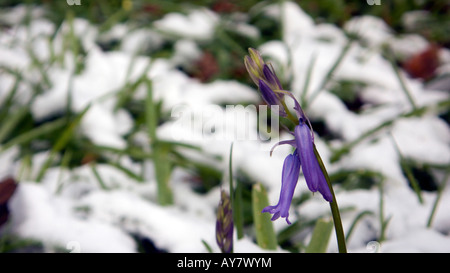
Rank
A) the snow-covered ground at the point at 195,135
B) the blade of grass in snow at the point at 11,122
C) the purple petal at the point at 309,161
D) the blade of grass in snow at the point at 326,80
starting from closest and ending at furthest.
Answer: the purple petal at the point at 309,161 → the snow-covered ground at the point at 195,135 → the blade of grass in snow at the point at 11,122 → the blade of grass in snow at the point at 326,80

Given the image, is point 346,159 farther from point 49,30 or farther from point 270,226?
point 49,30

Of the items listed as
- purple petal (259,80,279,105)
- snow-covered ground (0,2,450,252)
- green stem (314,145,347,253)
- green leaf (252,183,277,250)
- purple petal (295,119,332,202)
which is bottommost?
snow-covered ground (0,2,450,252)

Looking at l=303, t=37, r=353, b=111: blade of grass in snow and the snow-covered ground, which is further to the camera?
l=303, t=37, r=353, b=111: blade of grass in snow

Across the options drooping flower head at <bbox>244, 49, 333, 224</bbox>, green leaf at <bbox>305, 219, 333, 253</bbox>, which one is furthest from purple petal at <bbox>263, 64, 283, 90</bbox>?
green leaf at <bbox>305, 219, 333, 253</bbox>

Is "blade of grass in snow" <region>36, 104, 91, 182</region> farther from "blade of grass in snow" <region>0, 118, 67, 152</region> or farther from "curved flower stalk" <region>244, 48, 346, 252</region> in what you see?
"curved flower stalk" <region>244, 48, 346, 252</region>

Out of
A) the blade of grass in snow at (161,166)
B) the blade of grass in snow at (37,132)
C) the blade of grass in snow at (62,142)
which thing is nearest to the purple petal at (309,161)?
the blade of grass in snow at (161,166)

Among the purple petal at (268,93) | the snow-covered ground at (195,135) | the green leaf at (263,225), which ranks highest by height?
the purple petal at (268,93)

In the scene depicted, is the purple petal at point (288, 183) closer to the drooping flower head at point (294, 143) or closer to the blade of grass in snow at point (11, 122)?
the drooping flower head at point (294, 143)

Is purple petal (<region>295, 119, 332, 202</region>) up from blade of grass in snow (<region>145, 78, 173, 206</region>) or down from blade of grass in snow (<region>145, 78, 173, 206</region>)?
up

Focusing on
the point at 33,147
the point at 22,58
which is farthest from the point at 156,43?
the point at 33,147
